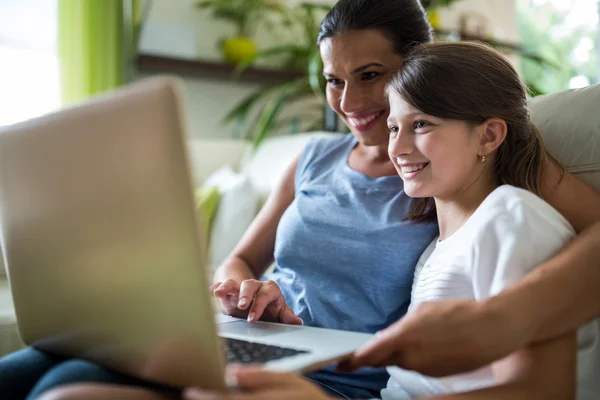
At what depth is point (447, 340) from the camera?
0.64 metres

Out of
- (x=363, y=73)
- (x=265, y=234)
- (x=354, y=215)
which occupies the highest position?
(x=363, y=73)

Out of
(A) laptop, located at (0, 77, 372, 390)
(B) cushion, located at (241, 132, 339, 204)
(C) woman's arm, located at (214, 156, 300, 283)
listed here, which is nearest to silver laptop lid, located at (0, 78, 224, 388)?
(A) laptop, located at (0, 77, 372, 390)

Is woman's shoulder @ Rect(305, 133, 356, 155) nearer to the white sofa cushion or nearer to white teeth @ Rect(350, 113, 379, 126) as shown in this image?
white teeth @ Rect(350, 113, 379, 126)

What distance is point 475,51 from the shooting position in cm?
92

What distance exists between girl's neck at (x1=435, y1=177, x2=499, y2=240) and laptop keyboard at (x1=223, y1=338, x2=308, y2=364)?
348 mm

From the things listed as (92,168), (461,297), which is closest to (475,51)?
(461,297)

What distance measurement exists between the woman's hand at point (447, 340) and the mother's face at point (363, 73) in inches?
21.1

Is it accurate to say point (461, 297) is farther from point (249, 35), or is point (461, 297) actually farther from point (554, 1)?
point (554, 1)

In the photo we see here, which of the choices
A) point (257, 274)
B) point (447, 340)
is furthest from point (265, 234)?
point (447, 340)

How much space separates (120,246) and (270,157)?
188 cm

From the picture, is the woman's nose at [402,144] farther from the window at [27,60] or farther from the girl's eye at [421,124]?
the window at [27,60]

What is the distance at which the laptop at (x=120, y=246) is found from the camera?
0.52 meters

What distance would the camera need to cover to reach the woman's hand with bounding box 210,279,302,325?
93 centimetres

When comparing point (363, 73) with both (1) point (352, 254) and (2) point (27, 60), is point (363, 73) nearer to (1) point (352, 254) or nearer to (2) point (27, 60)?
(1) point (352, 254)
